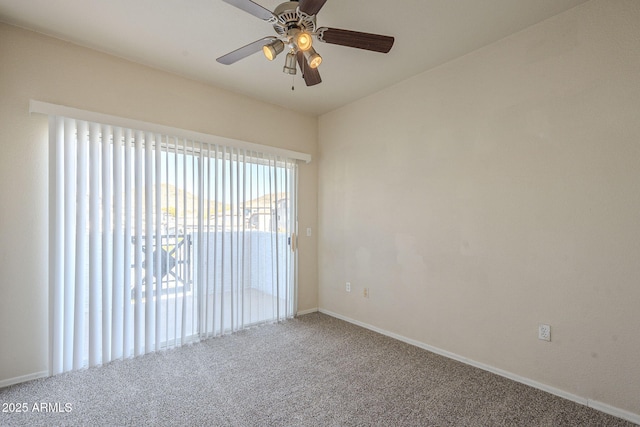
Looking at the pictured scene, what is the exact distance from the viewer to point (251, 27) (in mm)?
2346

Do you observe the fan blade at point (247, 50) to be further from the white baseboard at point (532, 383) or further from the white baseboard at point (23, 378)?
the white baseboard at point (532, 383)

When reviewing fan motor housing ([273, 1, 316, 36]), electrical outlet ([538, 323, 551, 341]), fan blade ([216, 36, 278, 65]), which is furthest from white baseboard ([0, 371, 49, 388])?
electrical outlet ([538, 323, 551, 341])

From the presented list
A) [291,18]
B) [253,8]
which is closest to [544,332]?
[291,18]

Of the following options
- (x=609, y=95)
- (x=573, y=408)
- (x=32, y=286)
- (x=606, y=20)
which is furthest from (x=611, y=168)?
(x=32, y=286)

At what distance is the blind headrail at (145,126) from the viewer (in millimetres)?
2395

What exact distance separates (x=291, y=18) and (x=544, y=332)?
9.00 feet

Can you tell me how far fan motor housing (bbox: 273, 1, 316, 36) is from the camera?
5.50ft

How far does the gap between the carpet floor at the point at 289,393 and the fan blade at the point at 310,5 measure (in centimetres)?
238

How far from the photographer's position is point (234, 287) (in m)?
3.44

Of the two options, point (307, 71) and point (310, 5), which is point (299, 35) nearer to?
point (310, 5)

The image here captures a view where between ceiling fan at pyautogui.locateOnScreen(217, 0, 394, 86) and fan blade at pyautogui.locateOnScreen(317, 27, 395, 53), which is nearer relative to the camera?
ceiling fan at pyautogui.locateOnScreen(217, 0, 394, 86)

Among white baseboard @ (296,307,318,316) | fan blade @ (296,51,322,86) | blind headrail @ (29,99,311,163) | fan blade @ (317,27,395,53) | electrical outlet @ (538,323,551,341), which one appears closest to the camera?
fan blade @ (317,27,395,53)

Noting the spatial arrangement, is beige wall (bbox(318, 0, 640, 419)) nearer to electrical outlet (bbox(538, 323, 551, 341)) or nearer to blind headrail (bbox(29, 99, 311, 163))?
electrical outlet (bbox(538, 323, 551, 341))

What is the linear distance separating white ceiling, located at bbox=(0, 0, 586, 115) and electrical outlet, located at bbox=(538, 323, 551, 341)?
2.26 m
